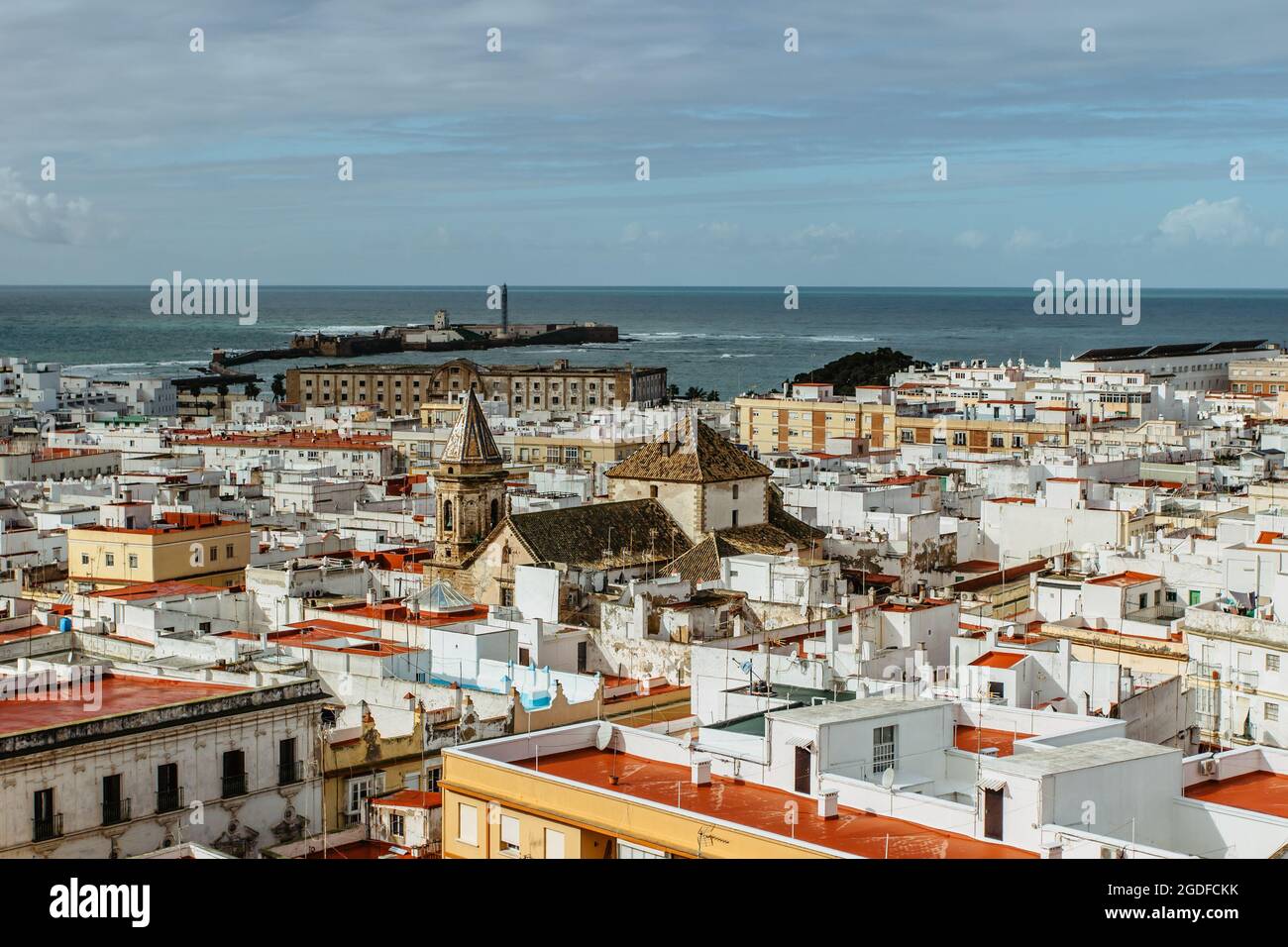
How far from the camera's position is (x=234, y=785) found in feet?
67.5

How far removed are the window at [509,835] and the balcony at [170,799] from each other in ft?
16.1

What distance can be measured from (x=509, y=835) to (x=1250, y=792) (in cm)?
705

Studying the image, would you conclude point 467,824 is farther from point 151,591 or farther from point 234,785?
point 151,591

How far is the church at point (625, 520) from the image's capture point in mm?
35531

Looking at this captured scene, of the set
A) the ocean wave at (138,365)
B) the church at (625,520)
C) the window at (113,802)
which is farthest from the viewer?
the ocean wave at (138,365)

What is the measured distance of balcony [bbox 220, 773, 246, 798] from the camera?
20.5 m

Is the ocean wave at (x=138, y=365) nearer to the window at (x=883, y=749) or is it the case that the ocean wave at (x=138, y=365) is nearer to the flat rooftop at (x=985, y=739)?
the flat rooftop at (x=985, y=739)

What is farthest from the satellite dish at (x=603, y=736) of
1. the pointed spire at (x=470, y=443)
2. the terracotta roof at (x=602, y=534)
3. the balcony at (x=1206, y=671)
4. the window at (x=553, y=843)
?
the pointed spire at (x=470, y=443)

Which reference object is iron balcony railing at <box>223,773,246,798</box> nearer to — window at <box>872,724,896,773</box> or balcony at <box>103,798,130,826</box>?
balcony at <box>103,798,130,826</box>

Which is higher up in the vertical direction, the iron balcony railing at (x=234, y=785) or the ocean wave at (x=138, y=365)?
the ocean wave at (x=138, y=365)

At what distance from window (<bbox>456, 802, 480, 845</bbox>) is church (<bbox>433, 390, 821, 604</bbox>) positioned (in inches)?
697

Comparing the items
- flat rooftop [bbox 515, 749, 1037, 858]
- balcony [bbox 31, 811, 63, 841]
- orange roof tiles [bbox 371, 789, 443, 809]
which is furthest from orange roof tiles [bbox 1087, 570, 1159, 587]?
balcony [bbox 31, 811, 63, 841]

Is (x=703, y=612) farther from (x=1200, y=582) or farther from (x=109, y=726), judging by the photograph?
(x=109, y=726)

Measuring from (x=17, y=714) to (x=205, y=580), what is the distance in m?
18.5
